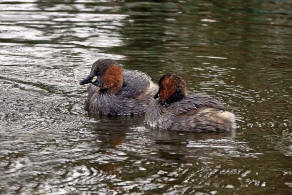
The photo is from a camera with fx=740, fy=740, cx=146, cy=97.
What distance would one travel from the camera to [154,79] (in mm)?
11859

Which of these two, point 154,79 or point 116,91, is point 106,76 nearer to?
point 116,91

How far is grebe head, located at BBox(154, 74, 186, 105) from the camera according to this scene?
9.59m

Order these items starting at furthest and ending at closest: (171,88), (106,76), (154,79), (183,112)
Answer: (154,79)
(106,76)
(171,88)
(183,112)

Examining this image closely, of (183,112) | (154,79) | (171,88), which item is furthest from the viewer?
(154,79)

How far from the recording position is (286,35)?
602 inches

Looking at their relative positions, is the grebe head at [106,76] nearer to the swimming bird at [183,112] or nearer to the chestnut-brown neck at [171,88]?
the swimming bird at [183,112]

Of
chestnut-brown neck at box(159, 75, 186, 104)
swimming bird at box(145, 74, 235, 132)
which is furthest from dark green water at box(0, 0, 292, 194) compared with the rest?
chestnut-brown neck at box(159, 75, 186, 104)

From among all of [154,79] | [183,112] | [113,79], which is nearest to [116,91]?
[113,79]

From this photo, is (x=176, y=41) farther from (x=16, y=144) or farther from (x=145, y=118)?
(x=16, y=144)

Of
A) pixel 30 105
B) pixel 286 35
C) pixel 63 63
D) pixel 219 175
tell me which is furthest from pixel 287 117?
pixel 286 35

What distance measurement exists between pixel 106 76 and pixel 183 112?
1619 millimetres

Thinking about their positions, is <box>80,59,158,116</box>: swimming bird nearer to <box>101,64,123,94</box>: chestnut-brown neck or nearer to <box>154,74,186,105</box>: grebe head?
<box>101,64,123,94</box>: chestnut-brown neck

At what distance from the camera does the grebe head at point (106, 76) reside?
1058 centimetres

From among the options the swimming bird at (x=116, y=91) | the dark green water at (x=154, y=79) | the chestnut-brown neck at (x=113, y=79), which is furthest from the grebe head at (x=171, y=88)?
the chestnut-brown neck at (x=113, y=79)
